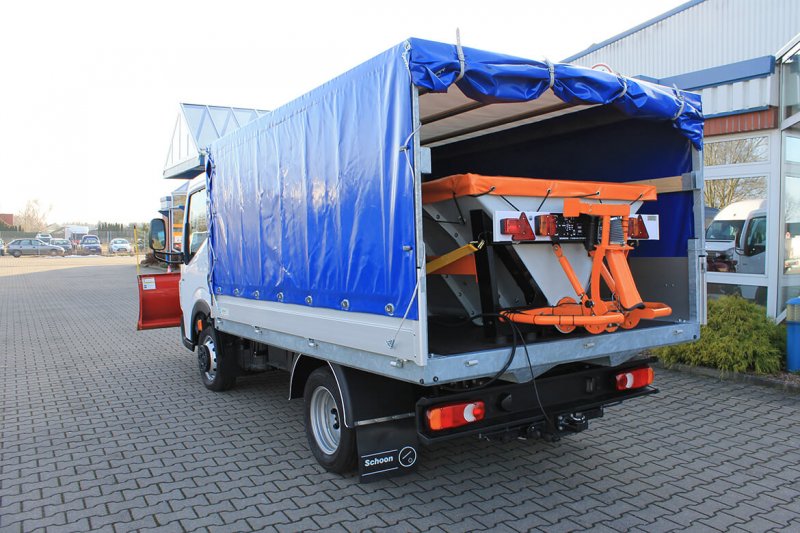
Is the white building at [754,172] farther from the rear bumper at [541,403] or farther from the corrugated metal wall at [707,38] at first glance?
the rear bumper at [541,403]

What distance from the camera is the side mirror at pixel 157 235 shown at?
7.39 meters

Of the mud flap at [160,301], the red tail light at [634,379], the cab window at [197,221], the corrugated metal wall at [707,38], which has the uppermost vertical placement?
the corrugated metal wall at [707,38]

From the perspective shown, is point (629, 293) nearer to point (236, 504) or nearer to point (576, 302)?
point (576, 302)

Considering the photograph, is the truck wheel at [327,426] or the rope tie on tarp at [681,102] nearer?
the truck wheel at [327,426]

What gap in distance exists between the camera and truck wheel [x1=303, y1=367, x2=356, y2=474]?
4156mm

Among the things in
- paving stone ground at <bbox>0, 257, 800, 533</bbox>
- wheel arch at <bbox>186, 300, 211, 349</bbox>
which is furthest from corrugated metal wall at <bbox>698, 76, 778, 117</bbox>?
wheel arch at <bbox>186, 300, 211, 349</bbox>

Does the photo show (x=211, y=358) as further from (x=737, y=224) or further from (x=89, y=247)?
(x=89, y=247)

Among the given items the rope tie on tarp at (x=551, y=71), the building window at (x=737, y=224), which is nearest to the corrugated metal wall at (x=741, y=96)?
the building window at (x=737, y=224)

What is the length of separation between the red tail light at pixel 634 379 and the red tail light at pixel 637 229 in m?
1.04

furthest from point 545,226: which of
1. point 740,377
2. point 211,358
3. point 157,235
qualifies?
point 157,235

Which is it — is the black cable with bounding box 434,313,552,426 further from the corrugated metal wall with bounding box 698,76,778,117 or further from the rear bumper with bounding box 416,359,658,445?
the corrugated metal wall with bounding box 698,76,778,117

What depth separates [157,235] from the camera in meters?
7.43

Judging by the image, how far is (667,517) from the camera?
3688mm

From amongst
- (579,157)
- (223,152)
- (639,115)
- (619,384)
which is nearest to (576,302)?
(619,384)
